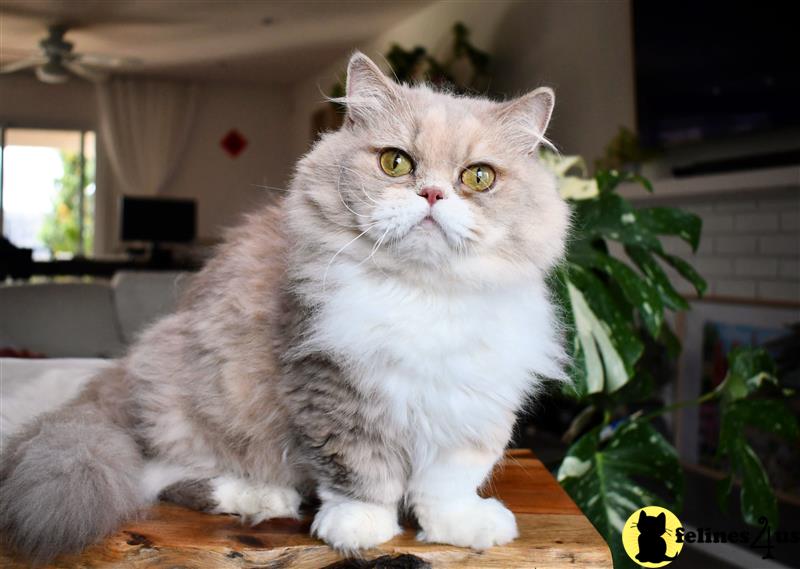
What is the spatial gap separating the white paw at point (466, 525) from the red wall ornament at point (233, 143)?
7659 mm

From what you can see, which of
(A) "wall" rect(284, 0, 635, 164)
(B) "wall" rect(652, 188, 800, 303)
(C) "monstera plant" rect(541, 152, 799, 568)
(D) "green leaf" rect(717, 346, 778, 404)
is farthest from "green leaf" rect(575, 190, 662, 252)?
(A) "wall" rect(284, 0, 635, 164)

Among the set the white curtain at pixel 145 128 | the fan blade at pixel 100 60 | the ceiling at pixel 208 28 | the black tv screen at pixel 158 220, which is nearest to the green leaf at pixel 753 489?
the ceiling at pixel 208 28

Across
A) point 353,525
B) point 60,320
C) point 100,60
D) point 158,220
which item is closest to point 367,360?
point 353,525

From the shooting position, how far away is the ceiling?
12.8 ft

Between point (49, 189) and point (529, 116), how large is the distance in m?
7.27

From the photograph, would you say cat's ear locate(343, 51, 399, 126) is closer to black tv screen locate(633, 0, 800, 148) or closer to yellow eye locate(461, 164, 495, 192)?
yellow eye locate(461, 164, 495, 192)

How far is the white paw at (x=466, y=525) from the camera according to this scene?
811 millimetres

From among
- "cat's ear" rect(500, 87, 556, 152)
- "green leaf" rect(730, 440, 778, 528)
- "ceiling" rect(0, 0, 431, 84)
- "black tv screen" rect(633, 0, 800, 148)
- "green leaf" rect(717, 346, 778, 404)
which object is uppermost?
"ceiling" rect(0, 0, 431, 84)

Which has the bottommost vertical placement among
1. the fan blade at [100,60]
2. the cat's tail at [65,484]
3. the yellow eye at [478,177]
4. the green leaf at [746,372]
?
the cat's tail at [65,484]

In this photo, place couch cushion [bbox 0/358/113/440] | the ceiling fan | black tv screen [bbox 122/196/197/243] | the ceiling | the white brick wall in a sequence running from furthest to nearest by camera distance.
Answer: black tv screen [bbox 122/196/197/243] < the ceiling fan < the ceiling < the white brick wall < couch cushion [bbox 0/358/113/440]

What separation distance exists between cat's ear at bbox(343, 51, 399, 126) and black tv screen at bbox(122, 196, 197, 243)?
19.7 feet

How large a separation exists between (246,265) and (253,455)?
10.3 inches

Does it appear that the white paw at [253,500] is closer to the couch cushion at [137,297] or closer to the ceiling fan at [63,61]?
the couch cushion at [137,297]

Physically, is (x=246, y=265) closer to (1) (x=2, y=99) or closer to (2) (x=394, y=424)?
(2) (x=394, y=424)
